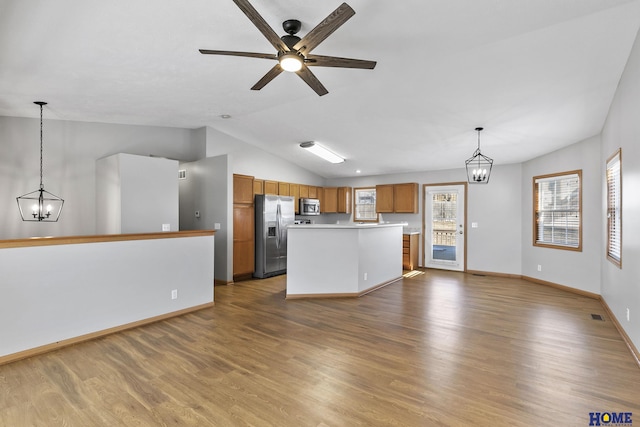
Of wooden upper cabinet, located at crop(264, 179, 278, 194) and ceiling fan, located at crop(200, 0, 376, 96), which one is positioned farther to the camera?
wooden upper cabinet, located at crop(264, 179, 278, 194)

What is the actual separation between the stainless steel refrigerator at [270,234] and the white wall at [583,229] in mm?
5086

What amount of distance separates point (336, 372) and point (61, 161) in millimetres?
5134

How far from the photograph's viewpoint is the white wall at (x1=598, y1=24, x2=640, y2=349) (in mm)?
2854

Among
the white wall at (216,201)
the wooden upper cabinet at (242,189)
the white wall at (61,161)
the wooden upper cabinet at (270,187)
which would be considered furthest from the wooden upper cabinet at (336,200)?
the white wall at (61,161)

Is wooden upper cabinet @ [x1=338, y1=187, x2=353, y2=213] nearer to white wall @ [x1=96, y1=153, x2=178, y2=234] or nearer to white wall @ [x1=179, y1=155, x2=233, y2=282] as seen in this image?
white wall @ [x1=179, y1=155, x2=233, y2=282]

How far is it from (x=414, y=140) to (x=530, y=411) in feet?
14.8

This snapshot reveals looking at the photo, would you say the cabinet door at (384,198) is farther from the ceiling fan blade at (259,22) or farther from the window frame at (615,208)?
the ceiling fan blade at (259,22)

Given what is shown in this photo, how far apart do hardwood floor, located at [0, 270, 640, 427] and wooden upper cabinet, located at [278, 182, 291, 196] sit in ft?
11.7

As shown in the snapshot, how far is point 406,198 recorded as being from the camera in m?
7.86

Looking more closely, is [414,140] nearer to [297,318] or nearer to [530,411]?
[297,318]

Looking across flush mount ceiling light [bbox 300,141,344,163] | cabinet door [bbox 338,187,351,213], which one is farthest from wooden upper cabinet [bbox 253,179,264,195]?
cabinet door [bbox 338,187,351,213]

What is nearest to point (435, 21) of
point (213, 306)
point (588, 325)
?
point (588, 325)

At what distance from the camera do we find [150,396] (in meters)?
2.31

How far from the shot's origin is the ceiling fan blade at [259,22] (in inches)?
74.0
